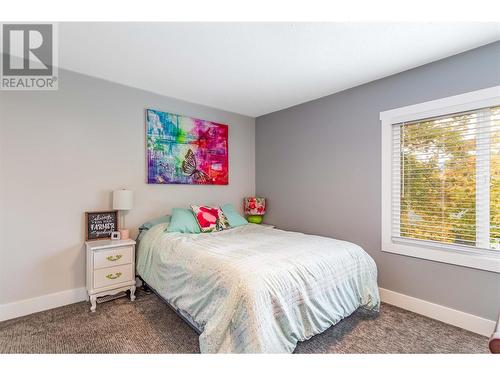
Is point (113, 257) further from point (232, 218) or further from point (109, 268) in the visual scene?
point (232, 218)

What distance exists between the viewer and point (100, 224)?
8.45 feet

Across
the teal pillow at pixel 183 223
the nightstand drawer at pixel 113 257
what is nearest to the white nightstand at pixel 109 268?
the nightstand drawer at pixel 113 257

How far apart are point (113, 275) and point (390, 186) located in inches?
116

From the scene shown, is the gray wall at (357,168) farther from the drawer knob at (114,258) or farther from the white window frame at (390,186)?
the drawer knob at (114,258)

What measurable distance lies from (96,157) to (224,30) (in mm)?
1896

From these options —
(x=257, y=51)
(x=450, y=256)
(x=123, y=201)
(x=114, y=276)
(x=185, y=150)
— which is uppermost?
(x=257, y=51)

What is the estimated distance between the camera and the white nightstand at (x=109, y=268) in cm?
226

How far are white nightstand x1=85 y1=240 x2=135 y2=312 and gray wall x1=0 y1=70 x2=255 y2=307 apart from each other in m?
0.35

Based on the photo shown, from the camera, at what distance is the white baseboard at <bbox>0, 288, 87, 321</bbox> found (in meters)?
2.13

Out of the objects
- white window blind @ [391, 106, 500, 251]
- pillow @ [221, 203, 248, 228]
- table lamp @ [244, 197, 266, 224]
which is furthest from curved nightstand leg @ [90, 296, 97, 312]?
white window blind @ [391, 106, 500, 251]

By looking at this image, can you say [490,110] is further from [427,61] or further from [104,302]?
[104,302]

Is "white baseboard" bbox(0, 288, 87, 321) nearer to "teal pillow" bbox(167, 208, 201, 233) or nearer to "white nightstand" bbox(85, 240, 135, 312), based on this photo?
"white nightstand" bbox(85, 240, 135, 312)

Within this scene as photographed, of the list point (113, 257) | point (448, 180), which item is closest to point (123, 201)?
point (113, 257)

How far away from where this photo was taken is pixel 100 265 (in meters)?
2.29
